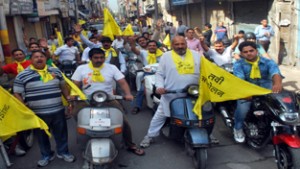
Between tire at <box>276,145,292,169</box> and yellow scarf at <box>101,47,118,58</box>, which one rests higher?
yellow scarf at <box>101,47,118,58</box>

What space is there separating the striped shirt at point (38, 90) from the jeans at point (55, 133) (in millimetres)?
117

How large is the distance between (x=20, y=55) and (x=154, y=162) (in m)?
3.28

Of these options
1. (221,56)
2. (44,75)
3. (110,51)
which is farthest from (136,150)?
(110,51)

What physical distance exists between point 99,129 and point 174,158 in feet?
4.49

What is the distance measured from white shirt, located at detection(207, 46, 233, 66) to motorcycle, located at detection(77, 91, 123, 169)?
10.0ft

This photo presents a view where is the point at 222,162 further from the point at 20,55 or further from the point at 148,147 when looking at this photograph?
the point at 20,55

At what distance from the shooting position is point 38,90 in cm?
451

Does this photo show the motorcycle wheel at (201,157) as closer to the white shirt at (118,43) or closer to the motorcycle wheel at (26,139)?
the motorcycle wheel at (26,139)

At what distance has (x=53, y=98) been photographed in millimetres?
4617

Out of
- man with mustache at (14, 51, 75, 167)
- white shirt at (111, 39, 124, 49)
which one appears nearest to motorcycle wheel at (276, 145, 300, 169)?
man with mustache at (14, 51, 75, 167)

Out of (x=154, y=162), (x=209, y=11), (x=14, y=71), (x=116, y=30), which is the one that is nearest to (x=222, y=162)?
(x=154, y=162)

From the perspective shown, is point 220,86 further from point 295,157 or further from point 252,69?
point 295,157

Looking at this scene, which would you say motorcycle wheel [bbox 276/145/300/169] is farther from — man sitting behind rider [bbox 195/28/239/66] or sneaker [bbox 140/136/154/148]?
man sitting behind rider [bbox 195/28/239/66]

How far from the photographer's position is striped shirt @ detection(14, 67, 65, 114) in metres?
4.48
